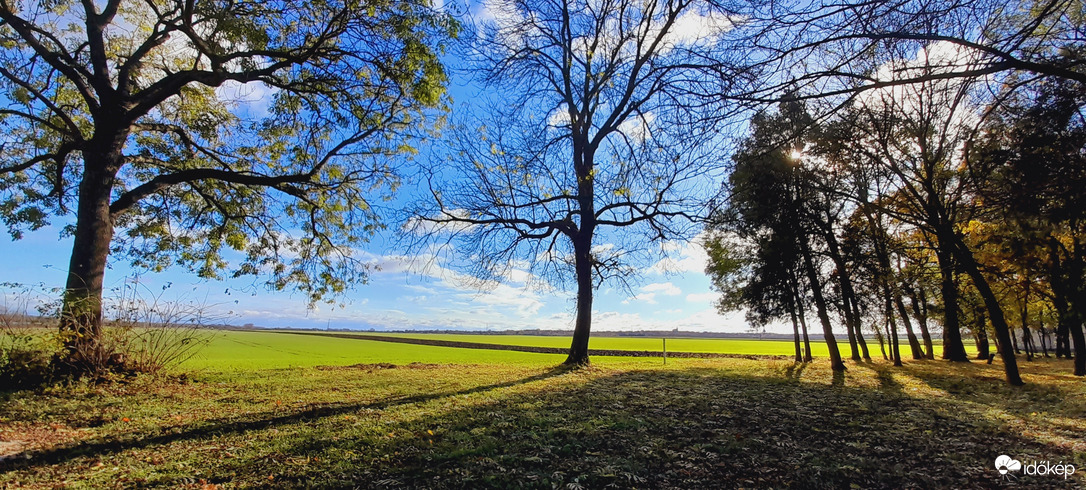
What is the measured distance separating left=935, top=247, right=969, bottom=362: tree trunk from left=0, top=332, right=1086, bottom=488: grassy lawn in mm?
5492

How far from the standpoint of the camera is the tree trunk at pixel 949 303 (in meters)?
14.1

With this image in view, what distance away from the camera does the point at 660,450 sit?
475 cm

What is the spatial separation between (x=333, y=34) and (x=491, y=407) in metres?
10.1

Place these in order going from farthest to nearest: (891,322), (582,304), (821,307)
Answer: (891,322) < (821,307) < (582,304)

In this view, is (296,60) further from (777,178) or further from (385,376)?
(777,178)

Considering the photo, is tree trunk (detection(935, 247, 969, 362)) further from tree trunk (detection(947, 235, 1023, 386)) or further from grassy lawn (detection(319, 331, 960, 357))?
grassy lawn (detection(319, 331, 960, 357))

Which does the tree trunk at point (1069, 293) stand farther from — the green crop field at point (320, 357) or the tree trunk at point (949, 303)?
the green crop field at point (320, 357)

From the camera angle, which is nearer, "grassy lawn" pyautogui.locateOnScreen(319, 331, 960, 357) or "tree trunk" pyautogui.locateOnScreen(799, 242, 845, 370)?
"tree trunk" pyautogui.locateOnScreen(799, 242, 845, 370)

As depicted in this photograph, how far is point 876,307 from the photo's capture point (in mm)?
A: 17922

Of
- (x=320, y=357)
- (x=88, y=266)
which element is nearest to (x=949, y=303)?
(x=88, y=266)

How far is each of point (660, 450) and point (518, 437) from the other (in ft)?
5.35

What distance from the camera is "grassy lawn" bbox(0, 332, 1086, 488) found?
3.95 m

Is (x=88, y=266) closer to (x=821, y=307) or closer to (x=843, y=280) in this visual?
(x=821, y=307)

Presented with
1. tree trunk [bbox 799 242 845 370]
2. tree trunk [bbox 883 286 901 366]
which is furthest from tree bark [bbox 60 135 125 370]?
tree trunk [bbox 883 286 901 366]
